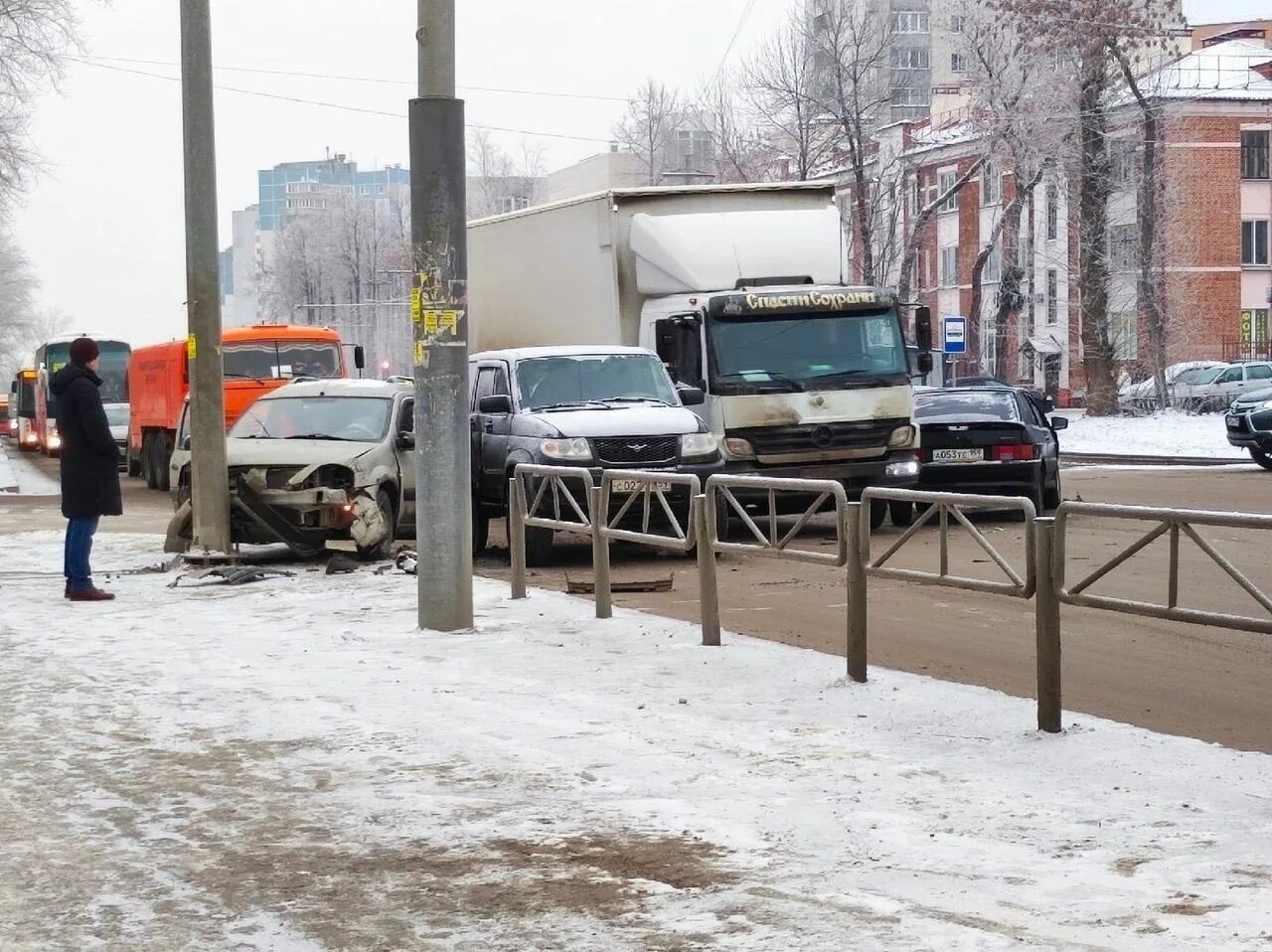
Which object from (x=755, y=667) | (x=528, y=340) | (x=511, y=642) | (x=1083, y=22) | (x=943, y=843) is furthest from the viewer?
(x=1083, y=22)

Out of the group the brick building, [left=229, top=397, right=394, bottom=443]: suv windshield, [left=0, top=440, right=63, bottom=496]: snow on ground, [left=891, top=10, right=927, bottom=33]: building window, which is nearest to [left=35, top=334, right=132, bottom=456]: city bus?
[left=0, top=440, right=63, bottom=496]: snow on ground

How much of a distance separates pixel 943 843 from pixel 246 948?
2.29 metres

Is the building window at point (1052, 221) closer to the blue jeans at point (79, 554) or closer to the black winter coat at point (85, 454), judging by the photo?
the black winter coat at point (85, 454)

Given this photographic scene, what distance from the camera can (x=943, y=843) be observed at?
20.9 feet

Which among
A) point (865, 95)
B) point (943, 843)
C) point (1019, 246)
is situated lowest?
point (943, 843)

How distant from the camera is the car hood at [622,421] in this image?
1720 cm

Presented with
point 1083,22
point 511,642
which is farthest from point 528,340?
point 1083,22

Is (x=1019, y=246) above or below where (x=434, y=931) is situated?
above

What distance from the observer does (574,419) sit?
17.4 meters

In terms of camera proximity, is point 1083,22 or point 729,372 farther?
point 1083,22

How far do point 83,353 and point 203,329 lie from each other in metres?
2.35

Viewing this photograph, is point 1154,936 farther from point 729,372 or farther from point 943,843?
point 729,372

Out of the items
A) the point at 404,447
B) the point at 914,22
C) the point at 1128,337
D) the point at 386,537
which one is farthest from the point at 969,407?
the point at 914,22

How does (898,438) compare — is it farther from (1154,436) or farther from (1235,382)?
(1235,382)
